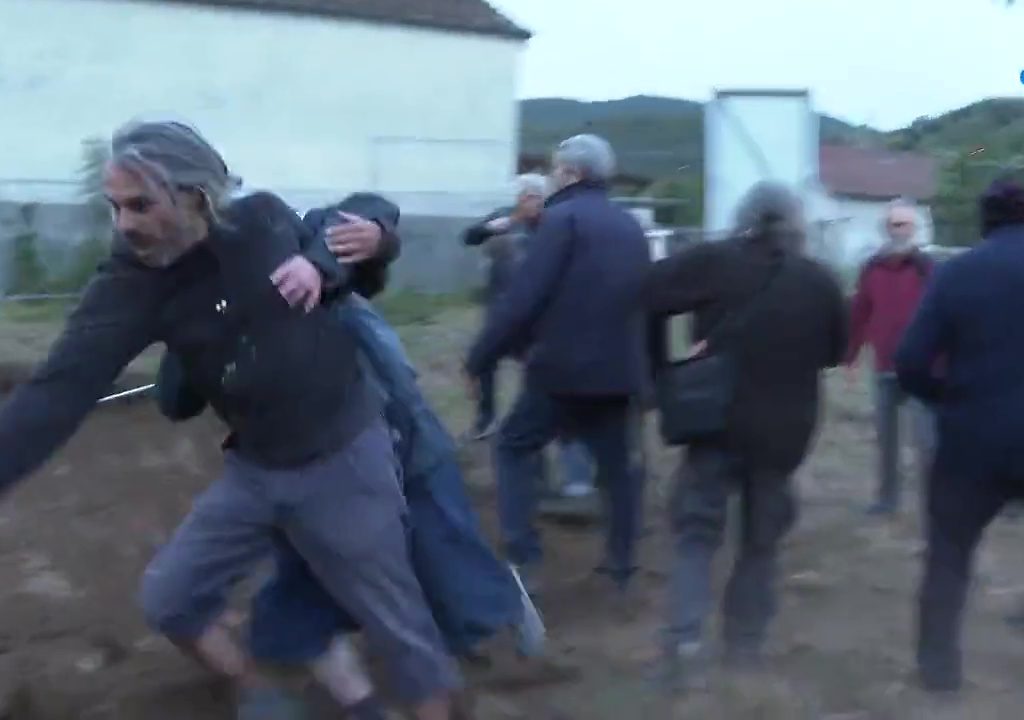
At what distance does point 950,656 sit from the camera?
5.85 m

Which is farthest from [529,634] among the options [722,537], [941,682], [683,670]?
[941,682]

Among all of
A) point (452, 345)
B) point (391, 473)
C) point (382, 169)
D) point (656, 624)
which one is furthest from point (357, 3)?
point (391, 473)

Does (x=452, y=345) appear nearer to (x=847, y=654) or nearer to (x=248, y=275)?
(x=847, y=654)

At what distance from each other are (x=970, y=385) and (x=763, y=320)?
2.20ft

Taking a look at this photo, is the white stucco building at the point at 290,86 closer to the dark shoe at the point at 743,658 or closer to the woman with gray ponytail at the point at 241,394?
the dark shoe at the point at 743,658

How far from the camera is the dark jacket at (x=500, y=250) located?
28.4 feet

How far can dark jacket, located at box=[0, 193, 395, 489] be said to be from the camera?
406 centimetres

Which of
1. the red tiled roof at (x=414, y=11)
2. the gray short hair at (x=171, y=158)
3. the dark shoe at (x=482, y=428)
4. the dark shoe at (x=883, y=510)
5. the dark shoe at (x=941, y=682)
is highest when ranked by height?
the red tiled roof at (x=414, y=11)

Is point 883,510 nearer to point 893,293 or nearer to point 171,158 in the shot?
point 893,293

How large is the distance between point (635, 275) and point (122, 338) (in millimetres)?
3089

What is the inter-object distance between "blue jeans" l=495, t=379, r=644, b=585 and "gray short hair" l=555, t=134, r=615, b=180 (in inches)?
34.2

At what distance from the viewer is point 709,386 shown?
5.62 metres

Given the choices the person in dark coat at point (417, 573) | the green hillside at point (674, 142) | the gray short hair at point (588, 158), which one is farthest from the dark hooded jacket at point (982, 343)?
the green hillside at point (674, 142)

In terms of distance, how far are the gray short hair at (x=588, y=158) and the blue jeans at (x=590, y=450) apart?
0.87 m
